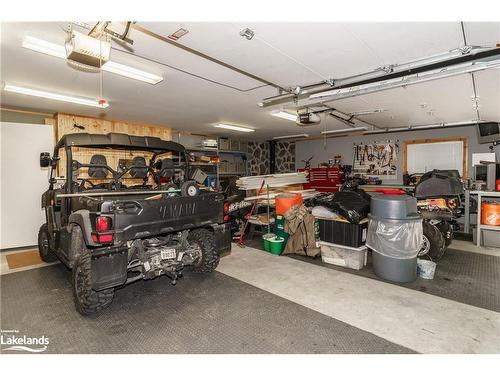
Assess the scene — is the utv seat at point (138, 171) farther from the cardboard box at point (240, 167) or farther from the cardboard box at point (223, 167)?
the cardboard box at point (240, 167)

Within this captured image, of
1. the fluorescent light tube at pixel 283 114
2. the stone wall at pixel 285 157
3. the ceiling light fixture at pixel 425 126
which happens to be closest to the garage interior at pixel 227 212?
the fluorescent light tube at pixel 283 114

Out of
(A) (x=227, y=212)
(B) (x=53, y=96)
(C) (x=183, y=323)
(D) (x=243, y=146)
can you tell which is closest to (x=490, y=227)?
(A) (x=227, y=212)

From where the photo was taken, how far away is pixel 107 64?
10.4ft

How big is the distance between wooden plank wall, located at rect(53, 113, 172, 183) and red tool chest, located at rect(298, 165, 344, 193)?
220 inches

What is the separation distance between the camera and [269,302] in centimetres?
290

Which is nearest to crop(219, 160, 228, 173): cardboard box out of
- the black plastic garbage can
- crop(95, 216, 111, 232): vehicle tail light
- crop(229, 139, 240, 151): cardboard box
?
crop(229, 139, 240, 151): cardboard box

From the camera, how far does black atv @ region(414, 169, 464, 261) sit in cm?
414

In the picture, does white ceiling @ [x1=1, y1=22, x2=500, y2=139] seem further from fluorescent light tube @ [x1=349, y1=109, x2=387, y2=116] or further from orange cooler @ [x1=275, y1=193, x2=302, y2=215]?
orange cooler @ [x1=275, y1=193, x2=302, y2=215]

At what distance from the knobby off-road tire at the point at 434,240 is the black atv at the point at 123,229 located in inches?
133

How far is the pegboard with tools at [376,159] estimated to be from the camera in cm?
850

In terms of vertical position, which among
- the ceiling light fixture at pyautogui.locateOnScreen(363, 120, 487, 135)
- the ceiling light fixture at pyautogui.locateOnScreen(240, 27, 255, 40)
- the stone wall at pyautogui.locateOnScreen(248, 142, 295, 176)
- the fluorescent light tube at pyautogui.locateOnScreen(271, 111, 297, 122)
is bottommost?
the stone wall at pyautogui.locateOnScreen(248, 142, 295, 176)
